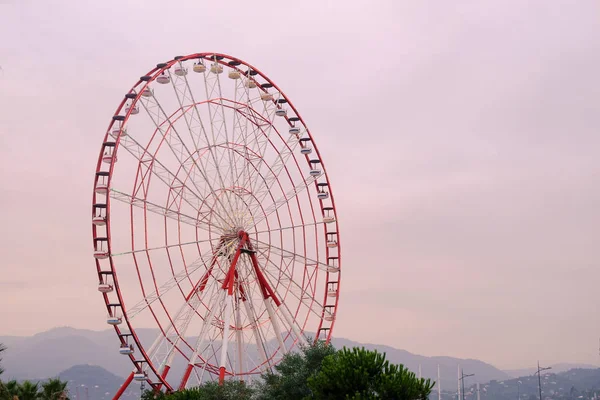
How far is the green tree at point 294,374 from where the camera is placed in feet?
171

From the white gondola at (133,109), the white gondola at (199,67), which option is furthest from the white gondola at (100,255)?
the white gondola at (199,67)

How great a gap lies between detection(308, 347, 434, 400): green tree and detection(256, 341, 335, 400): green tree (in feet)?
19.3

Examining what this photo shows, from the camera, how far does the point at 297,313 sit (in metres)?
61.8

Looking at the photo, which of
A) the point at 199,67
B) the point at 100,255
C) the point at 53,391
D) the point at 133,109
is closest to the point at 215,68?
the point at 199,67

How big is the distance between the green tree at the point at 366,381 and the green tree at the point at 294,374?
19.3 feet

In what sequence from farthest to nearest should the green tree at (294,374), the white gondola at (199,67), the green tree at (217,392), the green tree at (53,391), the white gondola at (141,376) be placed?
1. the white gondola at (199,67)
2. the green tree at (217,392)
3. the green tree at (294,374)
4. the white gondola at (141,376)
5. the green tree at (53,391)

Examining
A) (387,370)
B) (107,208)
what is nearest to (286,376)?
(387,370)

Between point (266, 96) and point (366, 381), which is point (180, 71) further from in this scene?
point (366, 381)

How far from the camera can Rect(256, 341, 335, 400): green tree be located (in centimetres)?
5200

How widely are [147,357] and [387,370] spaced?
1571 cm

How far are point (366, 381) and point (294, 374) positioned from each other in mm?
10012

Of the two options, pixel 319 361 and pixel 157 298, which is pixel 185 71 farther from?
pixel 319 361

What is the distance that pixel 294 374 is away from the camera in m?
53.0

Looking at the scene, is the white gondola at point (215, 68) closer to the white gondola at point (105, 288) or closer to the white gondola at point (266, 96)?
the white gondola at point (266, 96)
